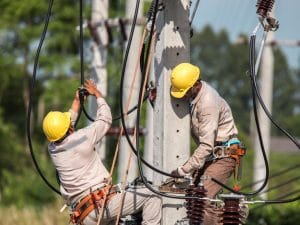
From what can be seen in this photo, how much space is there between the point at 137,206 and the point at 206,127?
107 cm

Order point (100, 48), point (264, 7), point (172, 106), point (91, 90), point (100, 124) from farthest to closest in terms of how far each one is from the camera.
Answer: point (100, 48)
point (91, 90)
point (100, 124)
point (172, 106)
point (264, 7)

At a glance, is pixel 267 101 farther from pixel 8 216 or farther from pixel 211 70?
pixel 211 70

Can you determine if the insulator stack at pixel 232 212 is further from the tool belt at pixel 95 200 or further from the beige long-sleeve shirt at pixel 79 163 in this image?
the beige long-sleeve shirt at pixel 79 163

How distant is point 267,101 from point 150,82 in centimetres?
1519

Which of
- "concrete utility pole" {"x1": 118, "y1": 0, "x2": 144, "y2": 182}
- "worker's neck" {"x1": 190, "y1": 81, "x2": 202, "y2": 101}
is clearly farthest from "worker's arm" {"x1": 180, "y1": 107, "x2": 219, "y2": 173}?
"concrete utility pole" {"x1": 118, "y1": 0, "x2": 144, "y2": 182}

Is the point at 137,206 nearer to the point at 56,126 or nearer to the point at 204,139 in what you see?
the point at 204,139

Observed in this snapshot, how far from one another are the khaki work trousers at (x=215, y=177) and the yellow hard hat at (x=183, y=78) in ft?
2.71

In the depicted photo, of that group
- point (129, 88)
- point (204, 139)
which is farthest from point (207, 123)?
point (129, 88)

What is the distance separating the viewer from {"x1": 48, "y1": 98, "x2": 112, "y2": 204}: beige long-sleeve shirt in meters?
9.04

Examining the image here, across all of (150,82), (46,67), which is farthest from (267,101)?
(150,82)

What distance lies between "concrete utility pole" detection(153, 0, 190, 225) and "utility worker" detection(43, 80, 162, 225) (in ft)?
0.71

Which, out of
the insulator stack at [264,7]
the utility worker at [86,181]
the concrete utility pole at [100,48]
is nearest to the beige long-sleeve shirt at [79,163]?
the utility worker at [86,181]

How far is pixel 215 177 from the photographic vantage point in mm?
8891

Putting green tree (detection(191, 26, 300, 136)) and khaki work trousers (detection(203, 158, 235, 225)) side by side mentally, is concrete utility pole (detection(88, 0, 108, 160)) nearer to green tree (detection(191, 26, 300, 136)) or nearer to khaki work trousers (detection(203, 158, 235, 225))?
khaki work trousers (detection(203, 158, 235, 225))
